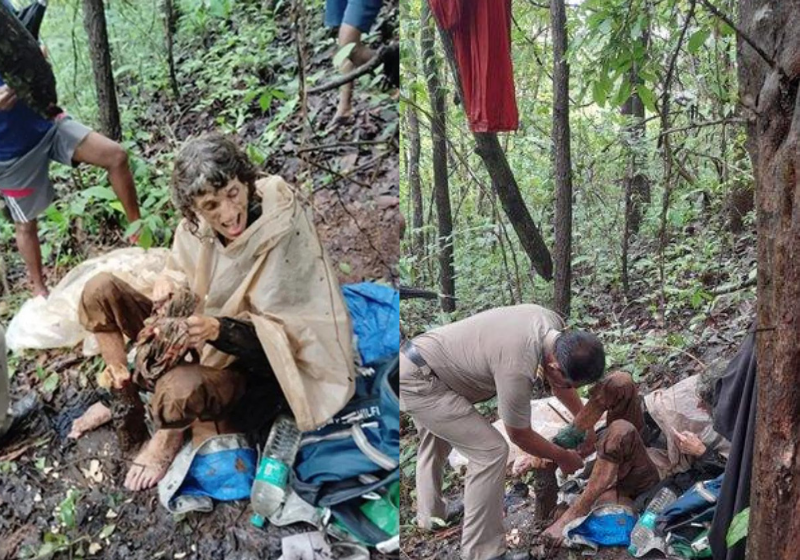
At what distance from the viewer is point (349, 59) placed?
4.20 feet

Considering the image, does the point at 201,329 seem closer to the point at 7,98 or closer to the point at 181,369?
the point at 181,369

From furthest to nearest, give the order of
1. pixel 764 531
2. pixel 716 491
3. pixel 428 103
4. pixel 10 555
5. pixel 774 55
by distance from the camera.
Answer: pixel 428 103 → pixel 716 491 → pixel 10 555 → pixel 764 531 → pixel 774 55

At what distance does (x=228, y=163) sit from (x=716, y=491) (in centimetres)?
120

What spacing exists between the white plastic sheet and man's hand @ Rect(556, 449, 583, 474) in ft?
3.21

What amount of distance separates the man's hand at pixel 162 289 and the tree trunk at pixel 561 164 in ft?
2.94

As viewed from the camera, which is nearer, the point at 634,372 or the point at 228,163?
the point at 228,163

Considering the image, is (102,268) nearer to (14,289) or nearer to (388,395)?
(14,289)

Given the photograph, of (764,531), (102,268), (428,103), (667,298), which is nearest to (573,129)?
(428,103)

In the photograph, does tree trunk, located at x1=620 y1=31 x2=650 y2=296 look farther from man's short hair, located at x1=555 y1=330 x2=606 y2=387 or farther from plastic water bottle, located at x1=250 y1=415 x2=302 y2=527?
plastic water bottle, located at x1=250 y1=415 x2=302 y2=527

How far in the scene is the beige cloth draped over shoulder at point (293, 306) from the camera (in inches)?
49.8

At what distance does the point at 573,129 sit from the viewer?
1.71 metres

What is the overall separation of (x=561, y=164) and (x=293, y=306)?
0.76m

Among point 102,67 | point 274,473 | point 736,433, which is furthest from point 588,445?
point 102,67

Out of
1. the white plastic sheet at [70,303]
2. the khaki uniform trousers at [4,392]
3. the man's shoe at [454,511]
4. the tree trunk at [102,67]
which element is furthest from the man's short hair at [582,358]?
the khaki uniform trousers at [4,392]
